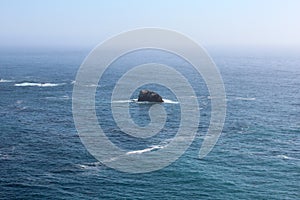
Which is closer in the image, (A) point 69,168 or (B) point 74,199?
(B) point 74,199

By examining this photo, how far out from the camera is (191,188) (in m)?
76.9

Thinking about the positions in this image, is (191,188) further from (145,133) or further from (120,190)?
(145,133)

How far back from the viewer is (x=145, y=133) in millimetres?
111312

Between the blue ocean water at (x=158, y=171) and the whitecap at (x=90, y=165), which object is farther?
the whitecap at (x=90, y=165)

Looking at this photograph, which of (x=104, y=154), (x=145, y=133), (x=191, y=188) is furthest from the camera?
(x=145, y=133)

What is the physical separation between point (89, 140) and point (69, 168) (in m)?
18.2

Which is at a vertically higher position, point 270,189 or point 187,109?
point 187,109

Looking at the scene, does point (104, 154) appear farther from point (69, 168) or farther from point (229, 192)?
point (229, 192)

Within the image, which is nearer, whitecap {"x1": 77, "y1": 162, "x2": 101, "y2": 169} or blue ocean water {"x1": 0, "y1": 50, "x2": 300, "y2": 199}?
blue ocean water {"x1": 0, "y1": 50, "x2": 300, "y2": 199}

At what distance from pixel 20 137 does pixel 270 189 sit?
6121 centimetres

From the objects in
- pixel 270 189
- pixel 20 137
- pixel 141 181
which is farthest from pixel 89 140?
pixel 270 189

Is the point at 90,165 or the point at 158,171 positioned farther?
the point at 90,165

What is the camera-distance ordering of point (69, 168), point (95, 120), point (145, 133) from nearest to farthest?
point (69, 168) → point (145, 133) → point (95, 120)

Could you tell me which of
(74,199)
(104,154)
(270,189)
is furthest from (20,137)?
(270,189)
